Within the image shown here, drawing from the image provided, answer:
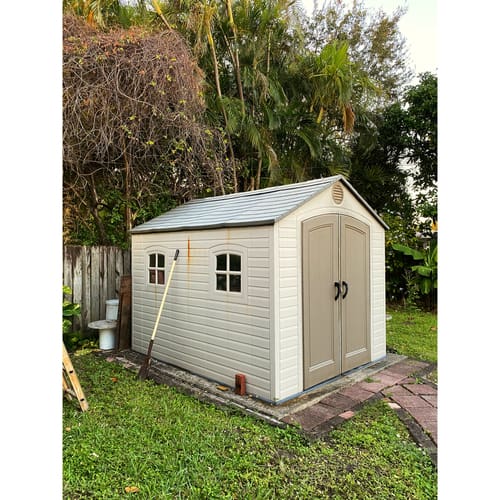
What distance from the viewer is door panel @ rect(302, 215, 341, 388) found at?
3.64 meters

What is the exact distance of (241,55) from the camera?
7629mm

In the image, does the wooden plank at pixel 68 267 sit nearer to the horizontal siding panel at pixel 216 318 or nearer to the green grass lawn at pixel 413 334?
the horizontal siding panel at pixel 216 318

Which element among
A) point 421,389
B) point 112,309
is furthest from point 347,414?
point 112,309

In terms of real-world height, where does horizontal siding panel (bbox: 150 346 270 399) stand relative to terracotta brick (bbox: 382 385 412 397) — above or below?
above

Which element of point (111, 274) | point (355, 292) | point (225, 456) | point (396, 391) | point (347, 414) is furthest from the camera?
point (111, 274)

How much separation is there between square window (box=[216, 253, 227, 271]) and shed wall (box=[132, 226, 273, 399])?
0.31 ft

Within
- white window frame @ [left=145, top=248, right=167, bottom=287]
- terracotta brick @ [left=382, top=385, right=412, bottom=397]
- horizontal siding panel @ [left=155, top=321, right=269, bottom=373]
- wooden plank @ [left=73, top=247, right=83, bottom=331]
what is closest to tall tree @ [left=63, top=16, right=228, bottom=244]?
wooden plank @ [left=73, top=247, right=83, bottom=331]

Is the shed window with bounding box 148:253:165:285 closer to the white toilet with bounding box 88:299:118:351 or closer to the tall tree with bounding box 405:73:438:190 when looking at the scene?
the white toilet with bounding box 88:299:118:351

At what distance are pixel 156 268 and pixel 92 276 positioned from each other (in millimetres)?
1437

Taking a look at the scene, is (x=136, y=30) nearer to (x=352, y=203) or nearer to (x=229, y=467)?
(x=352, y=203)

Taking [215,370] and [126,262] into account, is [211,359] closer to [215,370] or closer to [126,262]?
[215,370]

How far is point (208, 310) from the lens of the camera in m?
4.04
